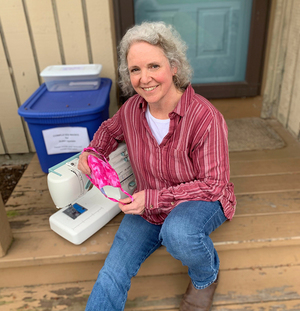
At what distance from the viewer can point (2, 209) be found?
1.40 metres

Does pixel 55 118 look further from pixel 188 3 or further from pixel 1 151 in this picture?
pixel 188 3

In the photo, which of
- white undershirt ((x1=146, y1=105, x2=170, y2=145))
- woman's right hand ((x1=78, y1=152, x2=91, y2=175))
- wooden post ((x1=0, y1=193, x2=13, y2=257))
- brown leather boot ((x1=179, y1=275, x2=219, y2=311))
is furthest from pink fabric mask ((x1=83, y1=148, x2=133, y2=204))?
brown leather boot ((x1=179, y1=275, x2=219, y2=311))

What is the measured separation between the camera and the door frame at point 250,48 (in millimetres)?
2195

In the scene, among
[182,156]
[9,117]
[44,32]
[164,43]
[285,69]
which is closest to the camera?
[164,43]

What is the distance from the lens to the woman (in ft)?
3.83

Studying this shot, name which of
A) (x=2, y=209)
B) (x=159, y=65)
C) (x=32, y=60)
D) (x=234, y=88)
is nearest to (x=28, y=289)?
(x=2, y=209)

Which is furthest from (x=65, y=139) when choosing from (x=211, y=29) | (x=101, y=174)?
(x=211, y=29)

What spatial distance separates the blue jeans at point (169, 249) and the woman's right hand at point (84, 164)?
32 centimetres

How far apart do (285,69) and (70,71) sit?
67.6 inches

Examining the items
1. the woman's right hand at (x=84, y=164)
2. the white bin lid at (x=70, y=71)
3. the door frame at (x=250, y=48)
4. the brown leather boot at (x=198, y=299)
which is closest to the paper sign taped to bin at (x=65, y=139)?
the white bin lid at (x=70, y=71)

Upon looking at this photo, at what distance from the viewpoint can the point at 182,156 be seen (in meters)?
1.27

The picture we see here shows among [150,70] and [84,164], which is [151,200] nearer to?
[84,164]

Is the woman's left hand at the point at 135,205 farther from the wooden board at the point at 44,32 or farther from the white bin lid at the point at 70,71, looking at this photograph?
the wooden board at the point at 44,32

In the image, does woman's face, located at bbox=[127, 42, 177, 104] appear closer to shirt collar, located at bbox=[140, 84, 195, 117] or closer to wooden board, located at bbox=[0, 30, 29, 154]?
shirt collar, located at bbox=[140, 84, 195, 117]
